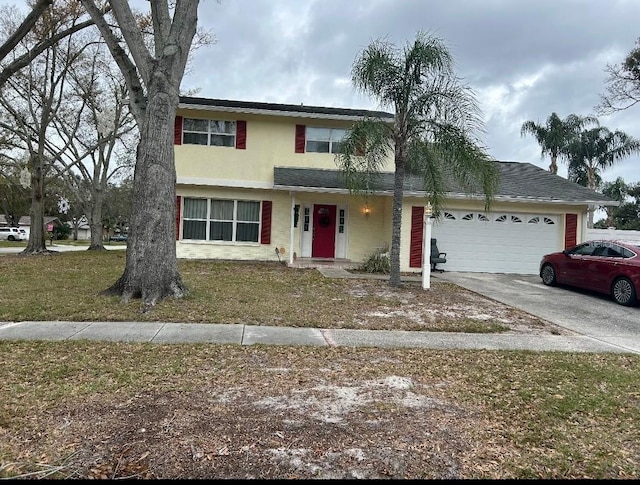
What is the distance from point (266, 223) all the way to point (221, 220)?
161 cm

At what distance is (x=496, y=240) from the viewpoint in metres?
15.3

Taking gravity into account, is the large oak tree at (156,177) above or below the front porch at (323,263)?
above

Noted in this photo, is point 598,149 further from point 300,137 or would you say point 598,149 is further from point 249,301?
point 249,301

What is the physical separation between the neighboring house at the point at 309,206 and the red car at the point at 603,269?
280 cm

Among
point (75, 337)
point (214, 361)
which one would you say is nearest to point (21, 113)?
point (75, 337)

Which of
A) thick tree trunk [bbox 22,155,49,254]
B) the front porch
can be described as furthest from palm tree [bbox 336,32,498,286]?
thick tree trunk [bbox 22,155,49,254]

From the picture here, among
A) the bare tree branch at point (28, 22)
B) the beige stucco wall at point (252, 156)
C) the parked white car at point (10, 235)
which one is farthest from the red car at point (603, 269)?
the parked white car at point (10, 235)

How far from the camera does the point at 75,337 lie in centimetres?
604

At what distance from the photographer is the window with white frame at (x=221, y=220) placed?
621 inches

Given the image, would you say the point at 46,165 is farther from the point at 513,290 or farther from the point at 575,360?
the point at 575,360

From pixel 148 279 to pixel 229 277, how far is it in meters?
3.68

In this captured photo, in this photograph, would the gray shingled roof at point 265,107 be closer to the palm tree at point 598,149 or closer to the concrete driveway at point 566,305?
the concrete driveway at point 566,305

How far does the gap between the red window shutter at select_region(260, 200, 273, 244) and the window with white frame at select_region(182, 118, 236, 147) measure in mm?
2409

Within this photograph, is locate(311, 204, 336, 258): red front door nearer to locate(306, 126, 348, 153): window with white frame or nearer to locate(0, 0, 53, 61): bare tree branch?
locate(306, 126, 348, 153): window with white frame
